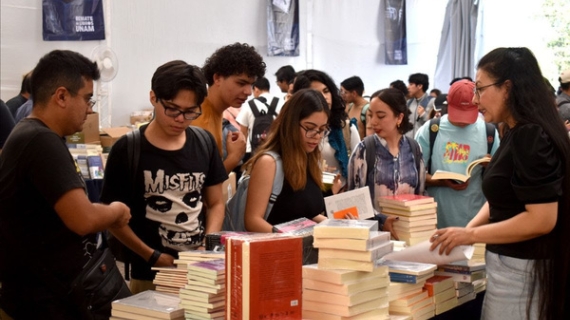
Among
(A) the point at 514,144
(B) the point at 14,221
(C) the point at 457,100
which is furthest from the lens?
(C) the point at 457,100

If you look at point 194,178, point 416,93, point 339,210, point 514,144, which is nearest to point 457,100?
point 339,210

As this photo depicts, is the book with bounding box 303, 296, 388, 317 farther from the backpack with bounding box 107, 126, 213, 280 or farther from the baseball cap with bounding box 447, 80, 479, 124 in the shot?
the baseball cap with bounding box 447, 80, 479, 124

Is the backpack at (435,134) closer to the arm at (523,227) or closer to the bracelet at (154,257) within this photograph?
the arm at (523,227)

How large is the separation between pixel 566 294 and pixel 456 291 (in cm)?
53

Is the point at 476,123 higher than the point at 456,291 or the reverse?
higher

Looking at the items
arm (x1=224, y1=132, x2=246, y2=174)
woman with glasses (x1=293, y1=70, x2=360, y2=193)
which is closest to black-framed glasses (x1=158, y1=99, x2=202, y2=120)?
arm (x1=224, y1=132, x2=246, y2=174)

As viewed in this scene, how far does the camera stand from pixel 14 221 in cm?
226

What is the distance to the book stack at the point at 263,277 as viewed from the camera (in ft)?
6.23

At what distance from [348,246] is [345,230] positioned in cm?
5

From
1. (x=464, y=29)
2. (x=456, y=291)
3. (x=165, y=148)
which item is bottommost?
(x=456, y=291)

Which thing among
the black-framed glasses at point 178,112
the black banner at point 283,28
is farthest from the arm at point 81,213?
the black banner at point 283,28

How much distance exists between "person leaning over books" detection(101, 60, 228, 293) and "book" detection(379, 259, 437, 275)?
0.77 meters

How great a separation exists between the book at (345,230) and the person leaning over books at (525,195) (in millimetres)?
516

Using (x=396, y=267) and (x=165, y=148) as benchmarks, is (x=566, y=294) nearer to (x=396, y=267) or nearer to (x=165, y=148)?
(x=396, y=267)
